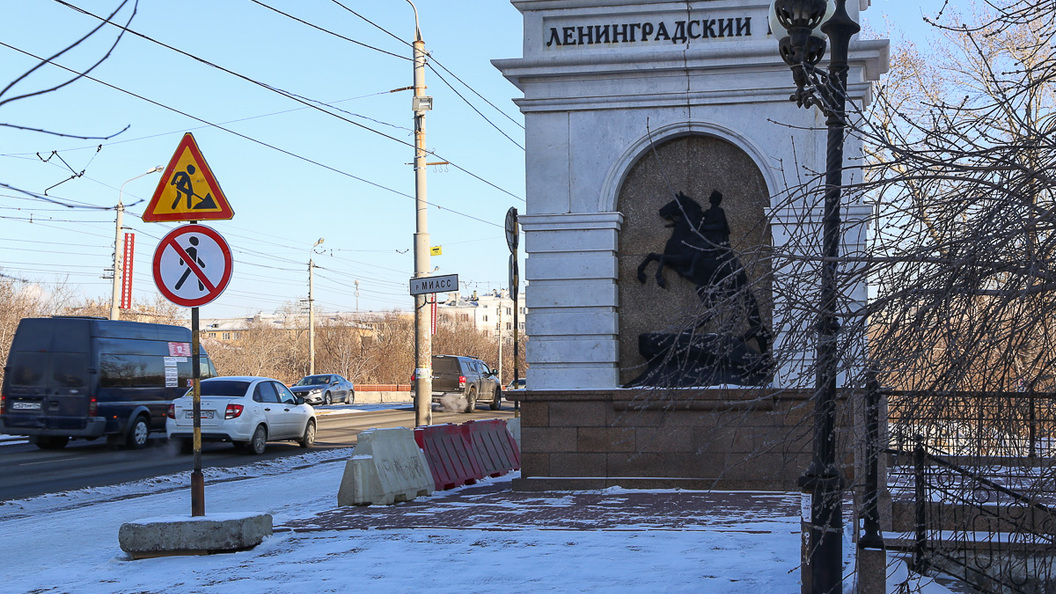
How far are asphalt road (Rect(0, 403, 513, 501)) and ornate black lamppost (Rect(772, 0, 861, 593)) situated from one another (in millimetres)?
11712

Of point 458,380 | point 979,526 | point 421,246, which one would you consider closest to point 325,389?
point 458,380

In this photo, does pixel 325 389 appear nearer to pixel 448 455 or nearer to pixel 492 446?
pixel 492 446

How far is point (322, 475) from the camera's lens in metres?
16.9

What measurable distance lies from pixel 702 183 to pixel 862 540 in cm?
710

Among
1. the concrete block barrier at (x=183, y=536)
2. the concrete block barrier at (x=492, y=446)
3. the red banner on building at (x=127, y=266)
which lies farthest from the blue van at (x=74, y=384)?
the red banner on building at (x=127, y=266)

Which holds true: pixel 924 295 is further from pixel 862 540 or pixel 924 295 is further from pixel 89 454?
pixel 89 454

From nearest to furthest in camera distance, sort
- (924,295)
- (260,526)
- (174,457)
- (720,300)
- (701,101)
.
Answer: (924,295)
(720,300)
(260,526)
(701,101)
(174,457)

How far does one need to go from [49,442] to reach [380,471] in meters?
14.2

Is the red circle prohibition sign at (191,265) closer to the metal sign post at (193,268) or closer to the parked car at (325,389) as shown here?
the metal sign post at (193,268)

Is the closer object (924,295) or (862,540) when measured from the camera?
(924,295)

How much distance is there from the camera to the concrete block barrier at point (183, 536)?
27.7ft

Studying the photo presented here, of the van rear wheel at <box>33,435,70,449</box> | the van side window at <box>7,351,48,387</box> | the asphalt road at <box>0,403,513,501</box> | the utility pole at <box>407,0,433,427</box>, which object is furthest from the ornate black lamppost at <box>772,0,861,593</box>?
the van rear wheel at <box>33,435,70,449</box>

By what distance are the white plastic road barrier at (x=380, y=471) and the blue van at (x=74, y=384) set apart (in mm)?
11851

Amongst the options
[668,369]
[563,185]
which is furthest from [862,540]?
[563,185]
